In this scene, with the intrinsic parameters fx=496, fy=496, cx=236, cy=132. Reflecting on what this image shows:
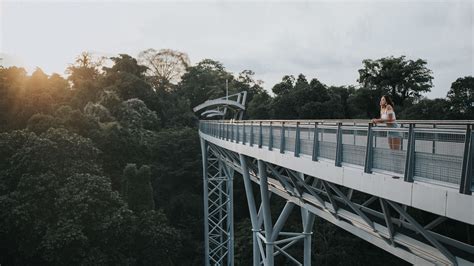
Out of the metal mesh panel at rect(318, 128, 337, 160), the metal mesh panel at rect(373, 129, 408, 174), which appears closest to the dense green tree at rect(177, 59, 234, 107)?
the metal mesh panel at rect(318, 128, 337, 160)

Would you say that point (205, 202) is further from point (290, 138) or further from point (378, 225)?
point (378, 225)

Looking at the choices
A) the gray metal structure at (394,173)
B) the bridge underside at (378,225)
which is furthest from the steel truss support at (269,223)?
the gray metal structure at (394,173)

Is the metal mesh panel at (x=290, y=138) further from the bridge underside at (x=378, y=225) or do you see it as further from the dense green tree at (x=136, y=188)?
the dense green tree at (x=136, y=188)

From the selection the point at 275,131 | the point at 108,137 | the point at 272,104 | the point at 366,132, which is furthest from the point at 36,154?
the point at 272,104

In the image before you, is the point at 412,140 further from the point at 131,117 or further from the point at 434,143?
the point at 131,117

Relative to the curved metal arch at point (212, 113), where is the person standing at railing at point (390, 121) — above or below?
above

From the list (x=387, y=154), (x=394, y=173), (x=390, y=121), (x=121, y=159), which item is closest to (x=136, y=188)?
(x=121, y=159)
